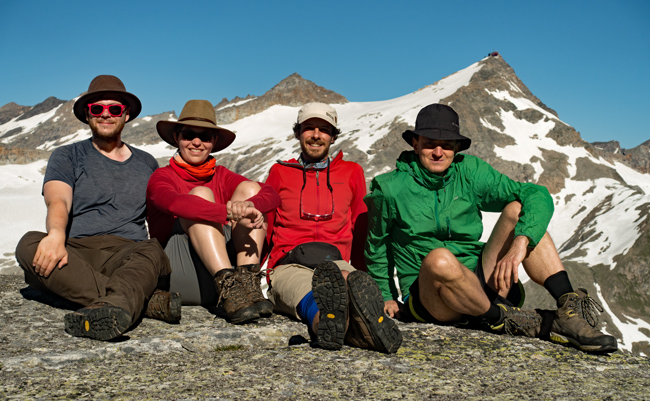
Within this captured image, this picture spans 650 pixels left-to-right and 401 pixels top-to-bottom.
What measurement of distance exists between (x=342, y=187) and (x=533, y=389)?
3271mm

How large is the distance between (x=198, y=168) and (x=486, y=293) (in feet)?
11.7

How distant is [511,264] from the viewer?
4457mm

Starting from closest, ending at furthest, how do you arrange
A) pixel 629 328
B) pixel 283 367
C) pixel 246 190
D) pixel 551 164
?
pixel 283 367
pixel 246 190
pixel 629 328
pixel 551 164

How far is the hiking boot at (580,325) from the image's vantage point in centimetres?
423

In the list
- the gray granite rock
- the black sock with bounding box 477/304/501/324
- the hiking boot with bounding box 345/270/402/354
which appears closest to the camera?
the gray granite rock

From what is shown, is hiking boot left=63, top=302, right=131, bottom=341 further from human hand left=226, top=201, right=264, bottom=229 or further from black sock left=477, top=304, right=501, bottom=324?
black sock left=477, top=304, right=501, bottom=324

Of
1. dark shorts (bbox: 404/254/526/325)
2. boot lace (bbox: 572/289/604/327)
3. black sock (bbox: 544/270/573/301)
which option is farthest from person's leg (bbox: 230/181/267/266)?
boot lace (bbox: 572/289/604/327)

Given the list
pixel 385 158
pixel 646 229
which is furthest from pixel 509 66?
pixel 646 229

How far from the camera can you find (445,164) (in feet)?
17.0

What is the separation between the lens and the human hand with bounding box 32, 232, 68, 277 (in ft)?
15.0

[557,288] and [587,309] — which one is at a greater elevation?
[557,288]

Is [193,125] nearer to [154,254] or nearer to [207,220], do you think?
[207,220]

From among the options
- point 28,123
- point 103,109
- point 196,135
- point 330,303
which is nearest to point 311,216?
point 196,135

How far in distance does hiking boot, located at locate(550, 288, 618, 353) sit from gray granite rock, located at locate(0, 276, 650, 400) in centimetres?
11
